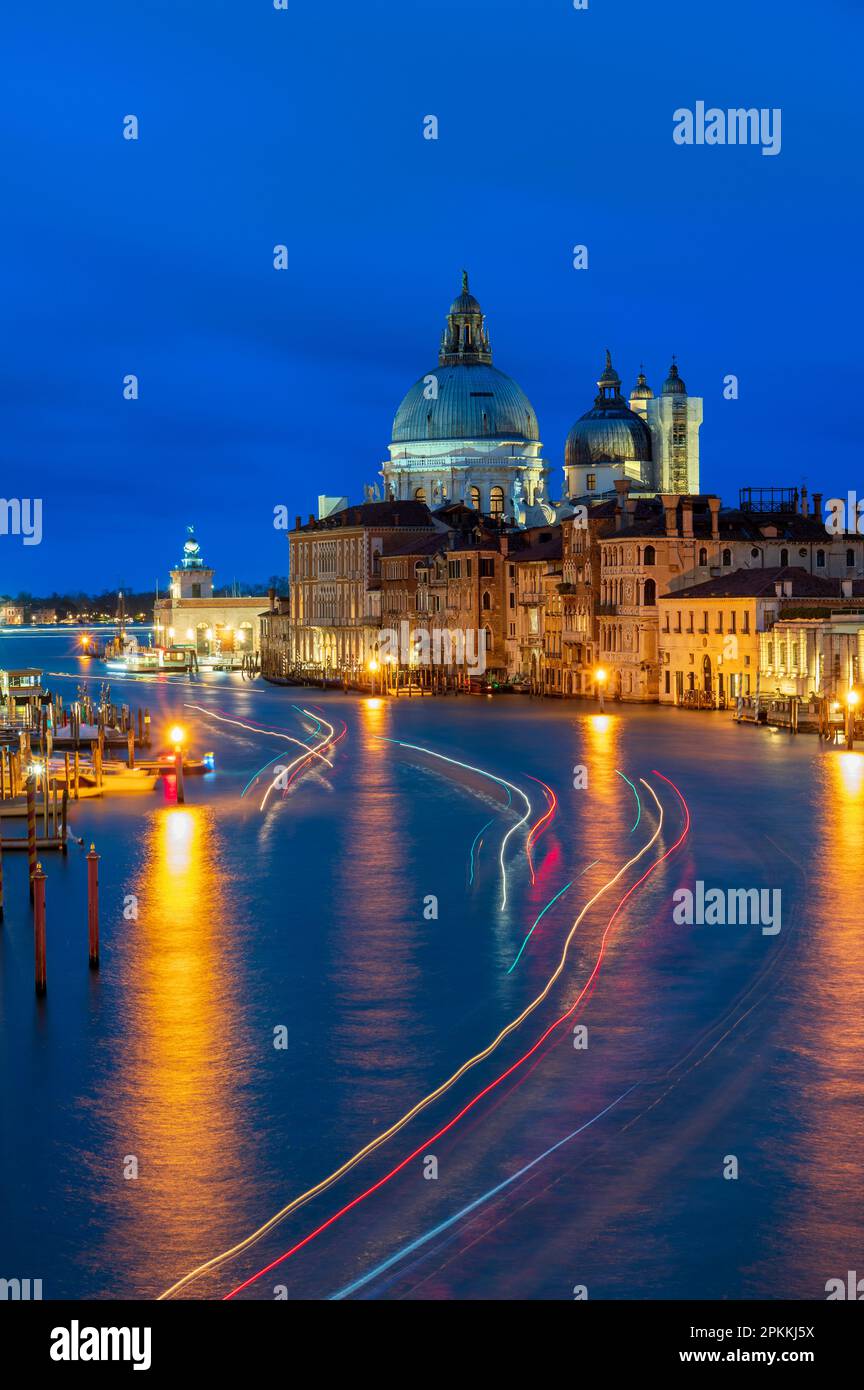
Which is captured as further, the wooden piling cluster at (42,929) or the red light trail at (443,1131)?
the wooden piling cluster at (42,929)

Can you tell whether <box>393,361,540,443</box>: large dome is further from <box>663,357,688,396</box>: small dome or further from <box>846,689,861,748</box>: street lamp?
<box>846,689,861,748</box>: street lamp

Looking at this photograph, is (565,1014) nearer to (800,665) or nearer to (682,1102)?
(682,1102)

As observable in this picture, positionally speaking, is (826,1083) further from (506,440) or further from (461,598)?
(506,440)

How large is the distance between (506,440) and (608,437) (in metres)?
18.3

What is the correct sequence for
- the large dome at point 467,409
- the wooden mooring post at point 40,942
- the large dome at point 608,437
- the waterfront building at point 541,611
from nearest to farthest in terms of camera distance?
the wooden mooring post at point 40,942 < the waterfront building at point 541,611 < the large dome at point 608,437 < the large dome at point 467,409

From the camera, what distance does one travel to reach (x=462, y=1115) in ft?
52.9

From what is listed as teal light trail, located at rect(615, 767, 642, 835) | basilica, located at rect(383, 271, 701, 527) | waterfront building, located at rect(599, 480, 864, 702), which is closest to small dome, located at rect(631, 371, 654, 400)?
basilica, located at rect(383, 271, 701, 527)

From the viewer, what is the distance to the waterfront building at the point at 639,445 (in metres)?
113

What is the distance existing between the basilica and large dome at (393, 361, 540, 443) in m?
0.07

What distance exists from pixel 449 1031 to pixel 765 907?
7.90m

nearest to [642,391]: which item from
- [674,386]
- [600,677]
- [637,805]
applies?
[674,386]

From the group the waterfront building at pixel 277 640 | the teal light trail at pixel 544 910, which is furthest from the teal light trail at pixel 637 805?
the waterfront building at pixel 277 640

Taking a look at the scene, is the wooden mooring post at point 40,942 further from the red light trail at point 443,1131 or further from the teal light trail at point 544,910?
the red light trail at point 443,1131

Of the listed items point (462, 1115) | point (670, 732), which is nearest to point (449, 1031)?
point (462, 1115)
